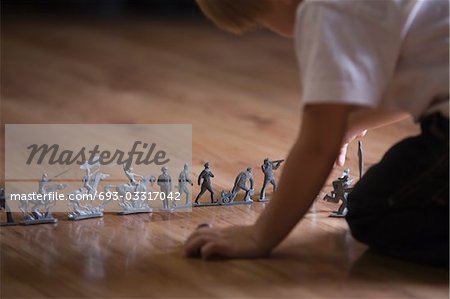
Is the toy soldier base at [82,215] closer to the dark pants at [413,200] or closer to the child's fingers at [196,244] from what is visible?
the child's fingers at [196,244]

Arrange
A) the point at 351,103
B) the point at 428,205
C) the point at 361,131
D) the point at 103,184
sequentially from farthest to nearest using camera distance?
the point at 103,184
the point at 361,131
the point at 428,205
the point at 351,103

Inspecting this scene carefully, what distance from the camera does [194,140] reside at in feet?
6.01

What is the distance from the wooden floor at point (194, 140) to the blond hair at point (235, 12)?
30 cm

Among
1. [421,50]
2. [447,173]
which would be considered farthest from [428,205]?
[421,50]

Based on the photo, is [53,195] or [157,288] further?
[53,195]

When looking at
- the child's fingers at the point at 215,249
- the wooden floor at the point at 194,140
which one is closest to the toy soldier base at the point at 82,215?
the wooden floor at the point at 194,140

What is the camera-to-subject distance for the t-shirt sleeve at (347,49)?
1074mm

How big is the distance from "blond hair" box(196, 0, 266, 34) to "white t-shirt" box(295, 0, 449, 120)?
0.40ft

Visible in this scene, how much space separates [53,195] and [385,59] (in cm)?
57

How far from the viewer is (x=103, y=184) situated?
1549 mm

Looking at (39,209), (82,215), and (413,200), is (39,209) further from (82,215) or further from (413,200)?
(413,200)

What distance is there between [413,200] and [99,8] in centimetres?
225

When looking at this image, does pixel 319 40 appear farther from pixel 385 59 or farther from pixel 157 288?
pixel 157 288

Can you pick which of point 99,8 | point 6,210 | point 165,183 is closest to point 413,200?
point 165,183
